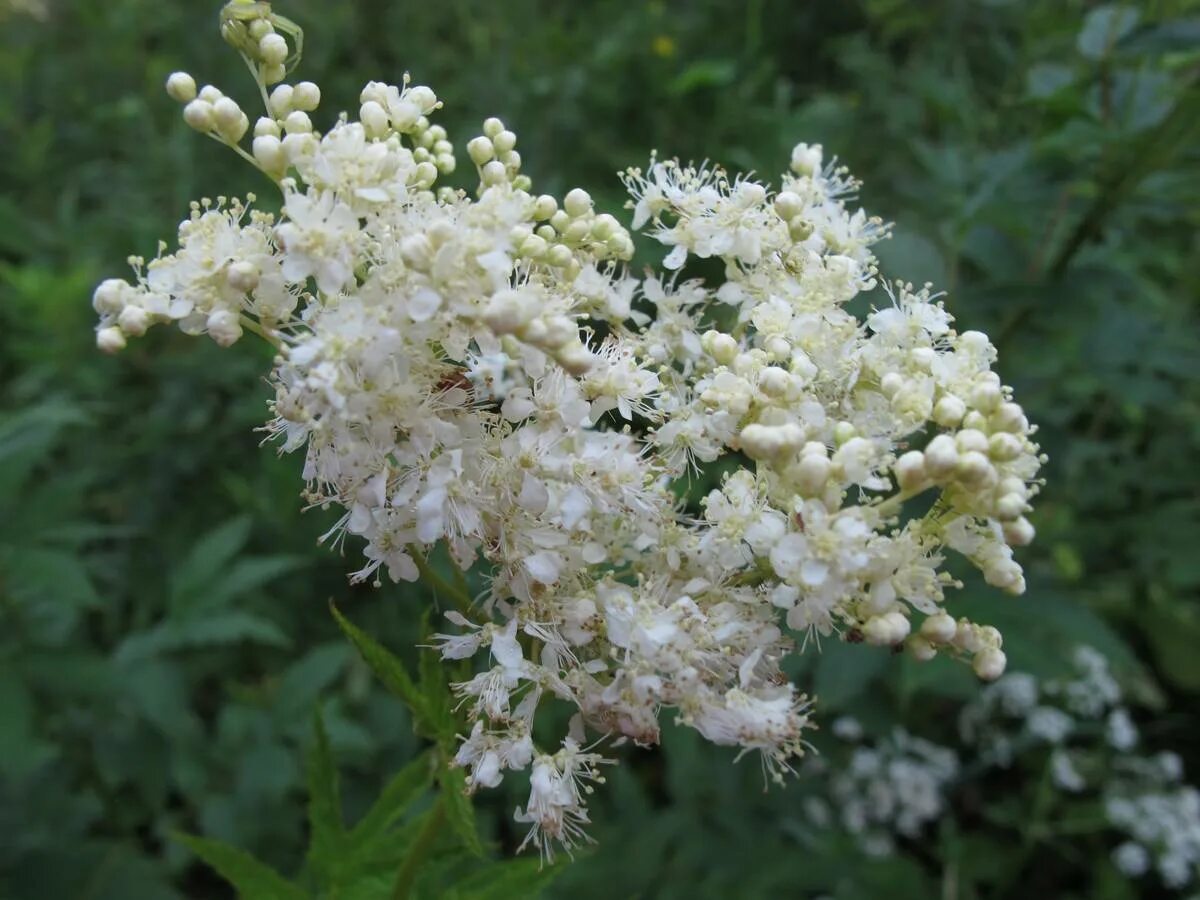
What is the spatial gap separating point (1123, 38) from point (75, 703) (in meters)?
3.73

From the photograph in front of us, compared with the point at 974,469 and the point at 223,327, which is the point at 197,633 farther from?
the point at 974,469

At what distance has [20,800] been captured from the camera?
2916mm

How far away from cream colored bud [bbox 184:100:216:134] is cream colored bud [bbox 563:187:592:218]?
0.62m

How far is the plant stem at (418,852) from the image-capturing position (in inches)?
73.6

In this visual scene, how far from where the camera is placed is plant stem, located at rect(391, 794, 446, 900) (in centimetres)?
187

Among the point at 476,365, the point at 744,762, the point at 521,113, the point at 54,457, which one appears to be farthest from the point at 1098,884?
the point at 54,457

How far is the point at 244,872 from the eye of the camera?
80.1 inches

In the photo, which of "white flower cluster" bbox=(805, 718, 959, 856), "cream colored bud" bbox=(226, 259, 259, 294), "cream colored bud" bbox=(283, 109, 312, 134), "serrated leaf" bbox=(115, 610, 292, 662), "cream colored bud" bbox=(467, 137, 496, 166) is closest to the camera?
"cream colored bud" bbox=(226, 259, 259, 294)

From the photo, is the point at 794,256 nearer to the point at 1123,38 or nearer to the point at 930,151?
the point at 1123,38

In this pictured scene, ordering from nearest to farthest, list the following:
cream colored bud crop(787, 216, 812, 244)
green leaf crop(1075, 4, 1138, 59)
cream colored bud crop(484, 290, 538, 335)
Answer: cream colored bud crop(484, 290, 538, 335)
cream colored bud crop(787, 216, 812, 244)
green leaf crop(1075, 4, 1138, 59)

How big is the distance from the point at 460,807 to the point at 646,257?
1.64m

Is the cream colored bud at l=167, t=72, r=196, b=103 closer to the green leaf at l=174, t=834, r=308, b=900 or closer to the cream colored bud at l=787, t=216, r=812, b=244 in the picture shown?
the cream colored bud at l=787, t=216, r=812, b=244

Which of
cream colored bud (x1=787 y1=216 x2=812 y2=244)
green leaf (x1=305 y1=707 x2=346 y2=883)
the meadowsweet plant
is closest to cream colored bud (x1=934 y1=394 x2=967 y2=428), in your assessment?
the meadowsweet plant

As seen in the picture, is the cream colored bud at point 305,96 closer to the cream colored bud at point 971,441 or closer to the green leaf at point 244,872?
the cream colored bud at point 971,441
